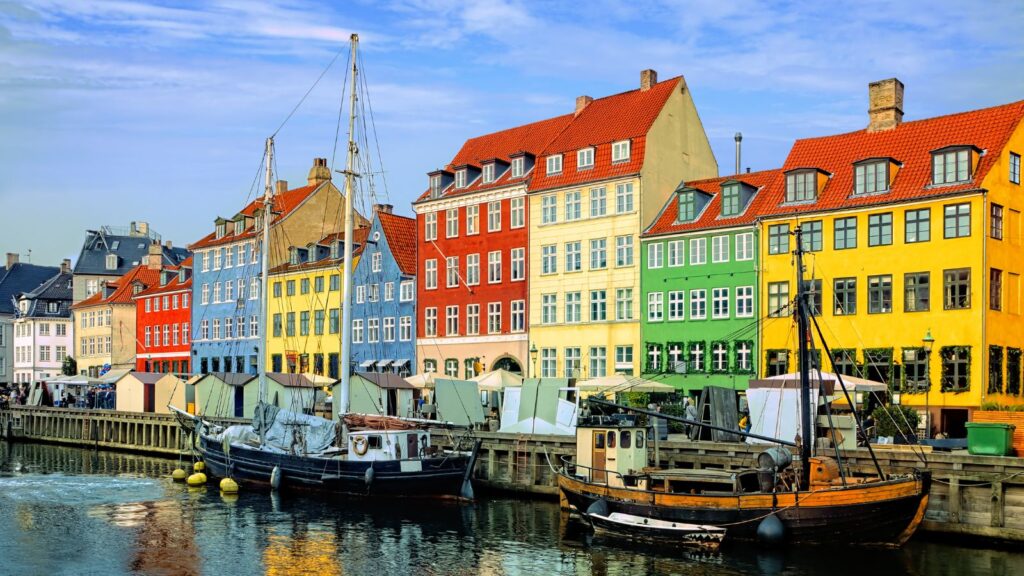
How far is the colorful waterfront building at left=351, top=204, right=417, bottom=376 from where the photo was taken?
7162 cm

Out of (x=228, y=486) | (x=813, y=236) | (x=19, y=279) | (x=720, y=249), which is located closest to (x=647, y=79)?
(x=720, y=249)

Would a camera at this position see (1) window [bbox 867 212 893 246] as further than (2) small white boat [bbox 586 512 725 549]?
Yes

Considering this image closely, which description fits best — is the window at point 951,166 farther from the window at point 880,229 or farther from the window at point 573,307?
the window at point 573,307

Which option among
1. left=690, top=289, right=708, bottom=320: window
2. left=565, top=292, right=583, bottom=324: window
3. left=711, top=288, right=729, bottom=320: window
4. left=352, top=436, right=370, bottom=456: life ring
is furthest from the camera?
left=565, top=292, right=583, bottom=324: window

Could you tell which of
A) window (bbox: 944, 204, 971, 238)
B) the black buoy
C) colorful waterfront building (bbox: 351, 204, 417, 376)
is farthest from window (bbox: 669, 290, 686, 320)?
the black buoy

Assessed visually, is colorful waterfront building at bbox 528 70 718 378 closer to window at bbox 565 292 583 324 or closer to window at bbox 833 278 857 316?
window at bbox 565 292 583 324

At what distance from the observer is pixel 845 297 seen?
5138 cm

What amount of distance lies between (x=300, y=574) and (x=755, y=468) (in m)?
13.7

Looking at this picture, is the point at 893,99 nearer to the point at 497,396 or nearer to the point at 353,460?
the point at 497,396

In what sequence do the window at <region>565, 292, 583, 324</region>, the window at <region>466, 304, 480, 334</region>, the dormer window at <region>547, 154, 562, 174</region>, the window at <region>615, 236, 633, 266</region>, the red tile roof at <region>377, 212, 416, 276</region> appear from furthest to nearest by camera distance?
the red tile roof at <region>377, 212, 416, 276</region>
the window at <region>466, 304, 480, 334</region>
the dormer window at <region>547, 154, 562, 174</region>
the window at <region>565, 292, 583, 324</region>
the window at <region>615, 236, 633, 266</region>

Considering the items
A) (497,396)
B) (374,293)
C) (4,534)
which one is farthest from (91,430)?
(4,534)

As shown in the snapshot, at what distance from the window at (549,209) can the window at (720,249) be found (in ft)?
34.7

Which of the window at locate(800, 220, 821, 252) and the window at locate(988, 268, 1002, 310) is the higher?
the window at locate(800, 220, 821, 252)

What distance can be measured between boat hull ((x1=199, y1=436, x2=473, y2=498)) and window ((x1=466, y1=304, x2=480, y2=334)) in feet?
72.2
